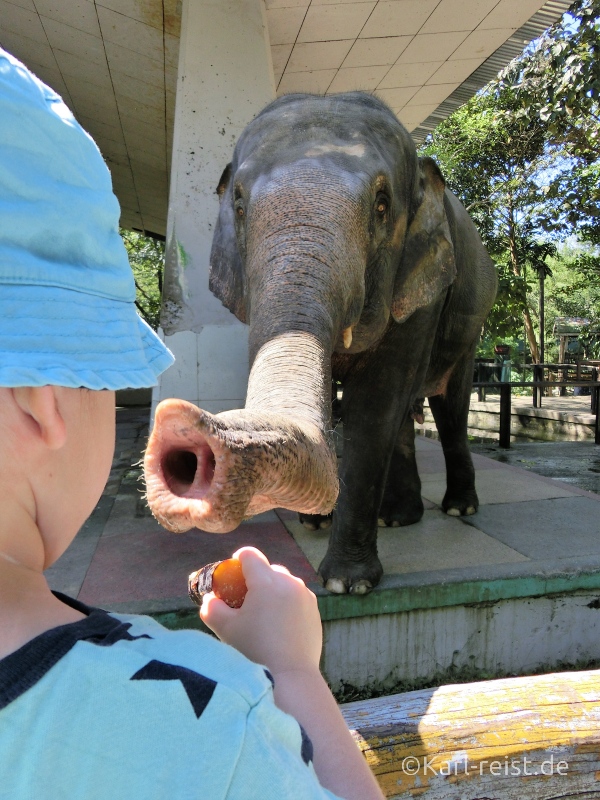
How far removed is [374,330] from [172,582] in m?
1.40

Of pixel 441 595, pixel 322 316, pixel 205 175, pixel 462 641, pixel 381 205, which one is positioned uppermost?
pixel 205 175

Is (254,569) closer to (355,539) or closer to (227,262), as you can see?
(355,539)

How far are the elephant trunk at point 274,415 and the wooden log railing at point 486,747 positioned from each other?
24.4 inches

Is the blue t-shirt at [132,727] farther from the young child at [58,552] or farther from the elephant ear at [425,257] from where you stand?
the elephant ear at [425,257]

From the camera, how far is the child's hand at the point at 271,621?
3.29 feet

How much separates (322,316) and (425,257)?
1205 millimetres

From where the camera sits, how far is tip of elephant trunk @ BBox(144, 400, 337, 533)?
1044 millimetres

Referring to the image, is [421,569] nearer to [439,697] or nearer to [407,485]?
[407,485]

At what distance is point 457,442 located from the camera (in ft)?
15.5

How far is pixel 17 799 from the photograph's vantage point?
72 centimetres

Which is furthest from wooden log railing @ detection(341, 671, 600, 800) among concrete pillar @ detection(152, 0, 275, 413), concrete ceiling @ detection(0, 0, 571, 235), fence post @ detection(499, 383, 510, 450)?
fence post @ detection(499, 383, 510, 450)

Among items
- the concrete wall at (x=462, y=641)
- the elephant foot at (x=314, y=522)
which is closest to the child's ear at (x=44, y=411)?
the concrete wall at (x=462, y=641)

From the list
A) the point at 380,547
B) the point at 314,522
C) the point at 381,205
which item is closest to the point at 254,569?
the point at 381,205

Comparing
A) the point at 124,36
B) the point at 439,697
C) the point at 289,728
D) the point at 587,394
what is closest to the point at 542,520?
the point at 439,697
